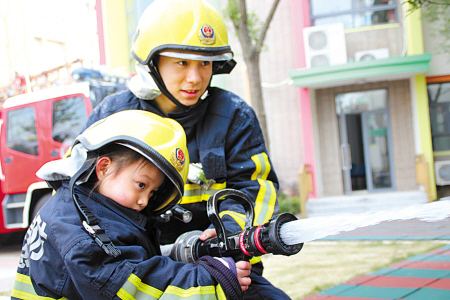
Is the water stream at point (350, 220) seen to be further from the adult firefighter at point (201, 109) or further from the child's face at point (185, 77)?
the child's face at point (185, 77)

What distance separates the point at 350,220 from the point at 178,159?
0.50m

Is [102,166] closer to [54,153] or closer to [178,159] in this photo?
[178,159]

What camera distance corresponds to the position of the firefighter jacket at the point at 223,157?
205 cm

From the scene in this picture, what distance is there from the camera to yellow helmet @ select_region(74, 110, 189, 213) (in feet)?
5.27

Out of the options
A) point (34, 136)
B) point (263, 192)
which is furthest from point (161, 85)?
point (34, 136)

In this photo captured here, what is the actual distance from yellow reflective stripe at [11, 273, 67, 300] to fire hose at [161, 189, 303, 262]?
1.31ft

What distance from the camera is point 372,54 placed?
1216cm

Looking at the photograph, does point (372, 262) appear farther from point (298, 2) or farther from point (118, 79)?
point (298, 2)

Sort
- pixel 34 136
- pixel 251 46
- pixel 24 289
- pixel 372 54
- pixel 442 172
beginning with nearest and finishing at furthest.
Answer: pixel 24 289
pixel 34 136
pixel 251 46
pixel 442 172
pixel 372 54

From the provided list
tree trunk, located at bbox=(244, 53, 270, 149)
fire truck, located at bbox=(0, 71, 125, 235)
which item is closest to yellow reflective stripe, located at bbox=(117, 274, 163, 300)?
fire truck, located at bbox=(0, 71, 125, 235)

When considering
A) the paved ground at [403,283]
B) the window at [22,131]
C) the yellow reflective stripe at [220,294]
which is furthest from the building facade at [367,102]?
the yellow reflective stripe at [220,294]

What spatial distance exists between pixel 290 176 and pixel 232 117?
38.8 ft

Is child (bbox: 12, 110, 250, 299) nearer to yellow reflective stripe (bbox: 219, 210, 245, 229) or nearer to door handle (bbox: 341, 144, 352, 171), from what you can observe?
yellow reflective stripe (bbox: 219, 210, 245, 229)

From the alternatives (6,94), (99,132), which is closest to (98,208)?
(99,132)
